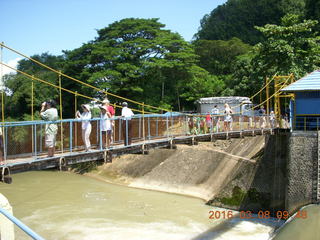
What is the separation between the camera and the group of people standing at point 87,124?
21.9 feet

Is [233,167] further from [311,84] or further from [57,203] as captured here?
[57,203]

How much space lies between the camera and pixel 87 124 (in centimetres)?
744

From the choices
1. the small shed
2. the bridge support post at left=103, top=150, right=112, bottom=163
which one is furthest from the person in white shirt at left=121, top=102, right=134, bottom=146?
the small shed

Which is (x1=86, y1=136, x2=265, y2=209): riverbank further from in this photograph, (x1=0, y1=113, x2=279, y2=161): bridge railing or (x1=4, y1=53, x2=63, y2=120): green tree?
(x1=4, y1=53, x2=63, y2=120): green tree

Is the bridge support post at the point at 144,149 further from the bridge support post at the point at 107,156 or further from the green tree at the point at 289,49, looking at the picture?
the green tree at the point at 289,49

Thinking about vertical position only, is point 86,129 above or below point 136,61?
below

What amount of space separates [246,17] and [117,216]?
28.5 metres

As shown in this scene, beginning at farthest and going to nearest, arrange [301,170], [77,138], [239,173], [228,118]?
[228,118] → [239,173] → [301,170] → [77,138]

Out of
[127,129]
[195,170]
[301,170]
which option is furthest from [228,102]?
[127,129]

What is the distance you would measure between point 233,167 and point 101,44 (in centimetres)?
1088

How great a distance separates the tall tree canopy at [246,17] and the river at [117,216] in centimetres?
2230

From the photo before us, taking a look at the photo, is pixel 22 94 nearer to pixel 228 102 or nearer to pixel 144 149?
pixel 228 102

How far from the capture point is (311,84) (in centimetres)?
1063

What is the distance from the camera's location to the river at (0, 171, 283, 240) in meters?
9.70
